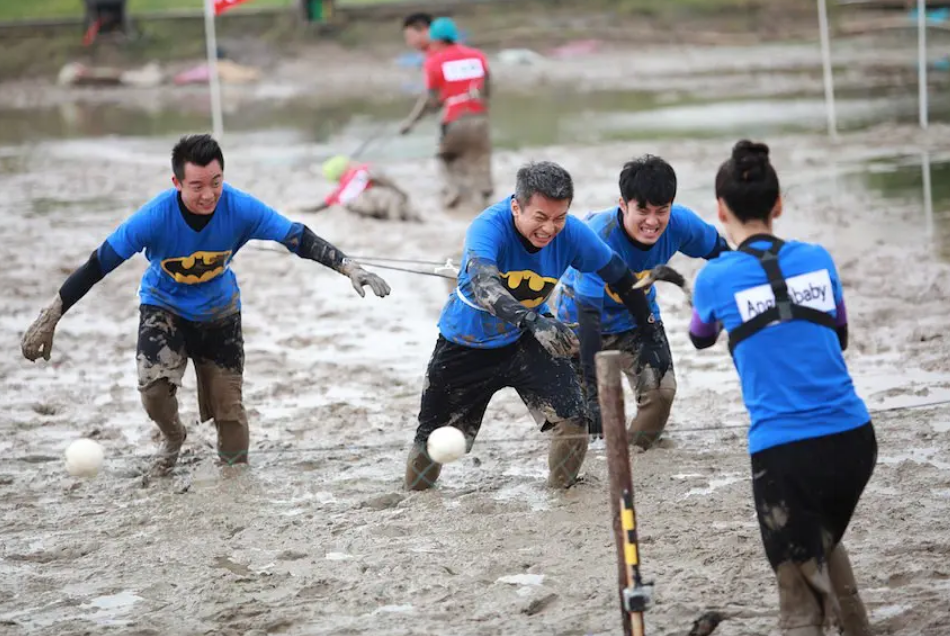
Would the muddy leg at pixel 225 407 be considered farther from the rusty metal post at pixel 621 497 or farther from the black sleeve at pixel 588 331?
the rusty metal post at pixel 621 497

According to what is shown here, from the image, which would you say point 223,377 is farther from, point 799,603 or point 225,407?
point 799,603

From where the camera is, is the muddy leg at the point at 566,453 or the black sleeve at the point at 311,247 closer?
the muddy leg at the point at 566,453

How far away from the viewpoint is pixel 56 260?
1183 centimetres

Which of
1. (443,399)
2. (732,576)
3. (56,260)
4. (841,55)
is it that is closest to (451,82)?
(56,260)

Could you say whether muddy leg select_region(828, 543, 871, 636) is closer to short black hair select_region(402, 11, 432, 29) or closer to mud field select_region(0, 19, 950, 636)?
mud field select_region(0, 19, 950, 636)

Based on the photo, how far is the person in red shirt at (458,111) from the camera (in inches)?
525

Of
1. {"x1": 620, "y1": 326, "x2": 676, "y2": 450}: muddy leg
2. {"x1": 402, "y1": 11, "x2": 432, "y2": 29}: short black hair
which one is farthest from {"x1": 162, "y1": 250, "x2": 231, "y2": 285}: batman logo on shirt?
{"x1": 402, "y1": 11, "x2": 432, "y2": 29}: short black hair

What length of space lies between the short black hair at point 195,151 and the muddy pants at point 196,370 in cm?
84

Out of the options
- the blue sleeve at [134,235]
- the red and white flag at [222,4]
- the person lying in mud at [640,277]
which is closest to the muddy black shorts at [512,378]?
the person lying in mud at [640,277]

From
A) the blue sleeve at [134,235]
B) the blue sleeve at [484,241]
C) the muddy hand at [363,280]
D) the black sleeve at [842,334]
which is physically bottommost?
the black sleeve at [842,334]

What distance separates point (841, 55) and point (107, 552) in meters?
23.6

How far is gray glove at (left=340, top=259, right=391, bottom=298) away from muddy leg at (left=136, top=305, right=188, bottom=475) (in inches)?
37.3

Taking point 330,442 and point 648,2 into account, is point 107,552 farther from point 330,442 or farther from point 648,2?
point 648,2

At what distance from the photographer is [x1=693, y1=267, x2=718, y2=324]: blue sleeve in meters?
4.29
